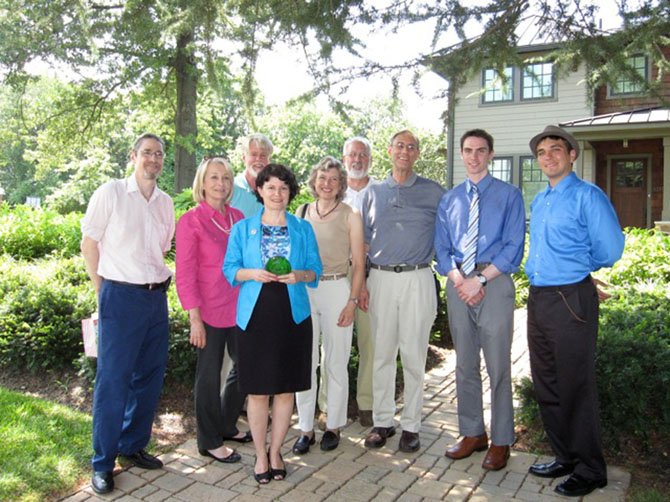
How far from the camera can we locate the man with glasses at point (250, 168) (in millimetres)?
4801

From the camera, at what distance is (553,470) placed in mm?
3877

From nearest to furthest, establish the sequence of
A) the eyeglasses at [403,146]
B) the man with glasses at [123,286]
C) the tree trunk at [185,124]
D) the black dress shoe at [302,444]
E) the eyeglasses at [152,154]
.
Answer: the man with glasses at [123,286], the eyeglasses at [152,154], the black dress shoe at [302,444], the eyeglasses at [403,146], the tree trunk at [185,124]

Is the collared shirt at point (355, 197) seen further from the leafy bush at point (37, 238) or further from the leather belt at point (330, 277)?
the leafy bush at point (37, 238)

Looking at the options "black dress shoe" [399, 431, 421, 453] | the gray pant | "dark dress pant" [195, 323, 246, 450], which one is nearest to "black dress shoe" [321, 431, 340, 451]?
"black dress shoe" [399, 431, 421, 453]

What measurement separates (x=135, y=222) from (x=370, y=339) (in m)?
2.11

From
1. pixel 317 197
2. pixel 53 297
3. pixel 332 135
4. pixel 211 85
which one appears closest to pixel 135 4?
pixel 211 85

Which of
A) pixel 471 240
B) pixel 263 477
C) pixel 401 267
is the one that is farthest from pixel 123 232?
pixel 471 240

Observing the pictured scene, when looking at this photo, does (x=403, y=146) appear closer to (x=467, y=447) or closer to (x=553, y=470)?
(x=467, y=447)

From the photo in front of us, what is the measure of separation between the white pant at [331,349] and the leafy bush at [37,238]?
6.38m

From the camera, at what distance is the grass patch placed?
370cm

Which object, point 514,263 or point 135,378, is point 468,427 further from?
point 135,378

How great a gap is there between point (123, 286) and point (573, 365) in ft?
9.25

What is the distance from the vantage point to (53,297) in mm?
6176

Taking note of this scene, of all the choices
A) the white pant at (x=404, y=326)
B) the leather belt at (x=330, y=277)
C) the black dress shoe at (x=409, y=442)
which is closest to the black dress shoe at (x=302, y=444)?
the white pant at (x=404, y=326)
